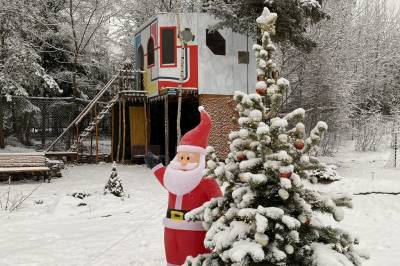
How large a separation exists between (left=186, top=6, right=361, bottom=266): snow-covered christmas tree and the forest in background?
1211 cm

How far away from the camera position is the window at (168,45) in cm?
1725

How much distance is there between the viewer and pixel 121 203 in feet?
36.7

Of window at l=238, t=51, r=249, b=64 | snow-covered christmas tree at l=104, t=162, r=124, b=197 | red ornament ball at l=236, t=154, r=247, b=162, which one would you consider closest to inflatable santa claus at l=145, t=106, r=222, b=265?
red ornament ball at l=236, t=154, r=247, b=162

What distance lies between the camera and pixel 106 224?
29.9ft

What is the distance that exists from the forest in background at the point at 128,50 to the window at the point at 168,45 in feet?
3.10

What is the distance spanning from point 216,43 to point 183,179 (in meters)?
12.9

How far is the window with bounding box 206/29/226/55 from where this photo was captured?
17.2 m

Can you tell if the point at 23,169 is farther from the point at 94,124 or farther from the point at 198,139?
the point at 198,139

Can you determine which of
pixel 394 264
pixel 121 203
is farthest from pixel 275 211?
pixel 121 203

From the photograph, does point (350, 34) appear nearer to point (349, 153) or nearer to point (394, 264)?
point (349, 153)

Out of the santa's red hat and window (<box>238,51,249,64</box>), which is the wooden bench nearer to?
window (<box>238,51,249,64</box>)

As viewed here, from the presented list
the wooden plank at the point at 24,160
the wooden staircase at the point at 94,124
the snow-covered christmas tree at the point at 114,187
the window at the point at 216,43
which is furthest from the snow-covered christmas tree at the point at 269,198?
the wooden staircase at the point at 94,124

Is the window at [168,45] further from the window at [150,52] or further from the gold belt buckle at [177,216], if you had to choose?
the gold belt buckle at [177,216]

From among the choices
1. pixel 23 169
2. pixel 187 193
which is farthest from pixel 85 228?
pixel 23 169
